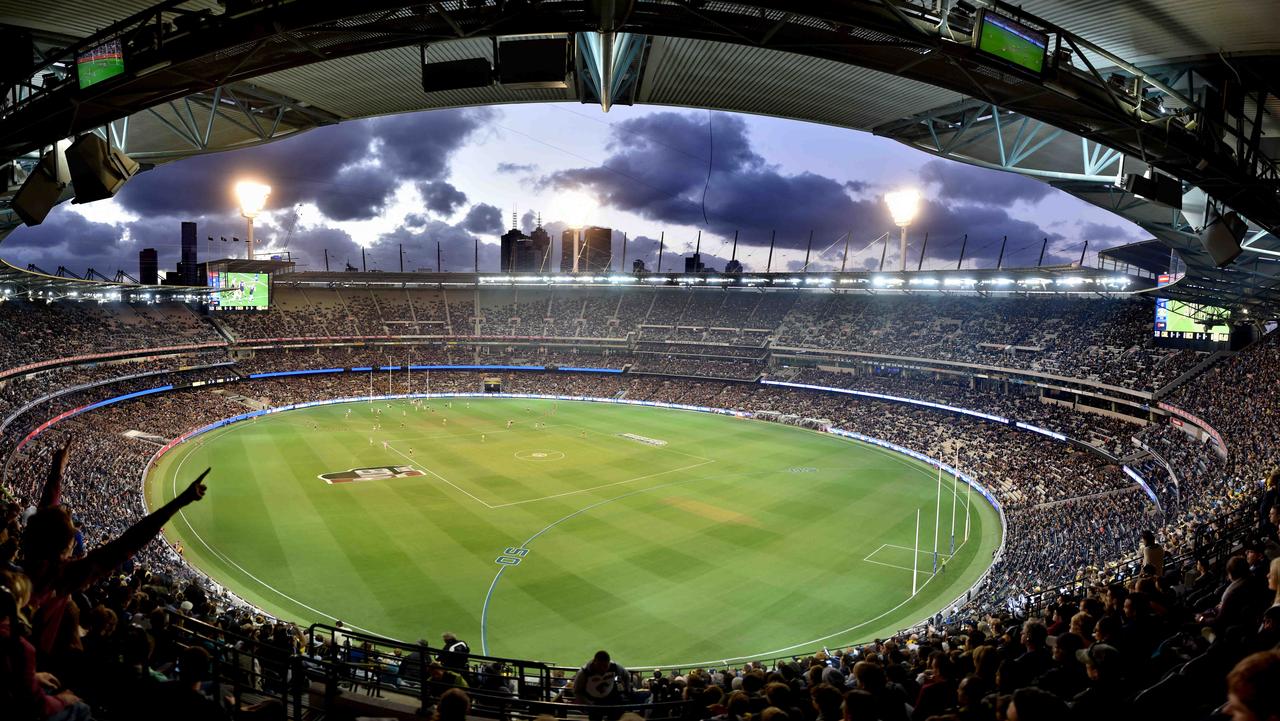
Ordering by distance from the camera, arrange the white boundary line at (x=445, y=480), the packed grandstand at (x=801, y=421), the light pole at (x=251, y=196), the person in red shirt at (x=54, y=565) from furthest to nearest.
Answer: the light pole at (x=251, y=196) → the white boundary line at (x=445, y=480) → the packed grandstand at (x=801, y=421) → the person in red shirt at (x=54, y=565)

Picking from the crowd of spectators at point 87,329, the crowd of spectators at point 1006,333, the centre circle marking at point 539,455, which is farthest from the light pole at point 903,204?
the crowd of spectators at point 87,329

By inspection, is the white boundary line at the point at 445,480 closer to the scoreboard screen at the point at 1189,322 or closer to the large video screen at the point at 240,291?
the large video screen at the point at 240,291

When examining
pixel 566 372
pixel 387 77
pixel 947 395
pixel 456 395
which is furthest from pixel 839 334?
pixel 387 77

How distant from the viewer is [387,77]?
11469 millimetres

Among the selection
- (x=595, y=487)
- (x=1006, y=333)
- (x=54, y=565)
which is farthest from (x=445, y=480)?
(x=1006, y=333)

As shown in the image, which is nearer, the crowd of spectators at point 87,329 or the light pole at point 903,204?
the crowd of spectators at point 87,329

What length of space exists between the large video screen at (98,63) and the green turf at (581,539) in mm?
19086

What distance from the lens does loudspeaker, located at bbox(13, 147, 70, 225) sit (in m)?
8.45

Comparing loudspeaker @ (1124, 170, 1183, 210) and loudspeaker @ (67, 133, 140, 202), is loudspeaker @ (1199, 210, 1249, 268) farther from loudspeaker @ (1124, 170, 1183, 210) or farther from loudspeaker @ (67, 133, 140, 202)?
loudspeaker @ (67, 133, 140, 202)

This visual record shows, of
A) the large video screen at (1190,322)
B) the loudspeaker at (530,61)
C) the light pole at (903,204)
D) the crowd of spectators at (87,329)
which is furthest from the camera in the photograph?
the light pole at (903,204)

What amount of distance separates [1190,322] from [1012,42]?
41287 mm

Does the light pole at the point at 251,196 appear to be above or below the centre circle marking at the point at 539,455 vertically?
above

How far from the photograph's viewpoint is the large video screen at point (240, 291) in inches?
2752

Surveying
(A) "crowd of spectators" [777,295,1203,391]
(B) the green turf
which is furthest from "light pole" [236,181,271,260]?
(A) "crowd of spectators" [777,295,1203,391]
